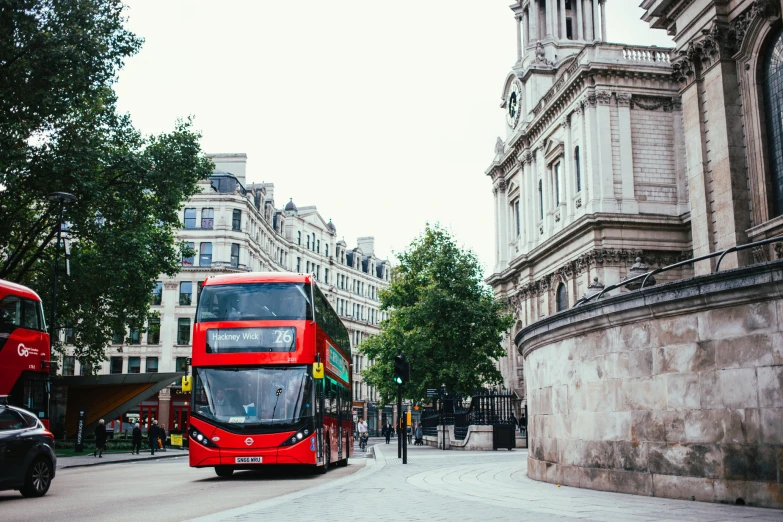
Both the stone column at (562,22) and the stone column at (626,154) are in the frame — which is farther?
the stone column at (562,22)

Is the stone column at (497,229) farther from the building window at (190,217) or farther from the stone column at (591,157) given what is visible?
the building window at (190,217)

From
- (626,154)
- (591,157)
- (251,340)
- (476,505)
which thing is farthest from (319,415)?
(626,154)

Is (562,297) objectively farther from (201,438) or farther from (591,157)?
(201,438)

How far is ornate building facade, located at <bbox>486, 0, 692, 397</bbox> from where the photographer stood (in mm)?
40969

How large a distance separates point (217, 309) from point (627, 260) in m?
28.3

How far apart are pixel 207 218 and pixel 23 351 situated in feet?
173

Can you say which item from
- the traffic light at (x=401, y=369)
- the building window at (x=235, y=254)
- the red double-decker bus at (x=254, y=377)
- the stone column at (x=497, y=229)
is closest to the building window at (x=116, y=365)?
the building window at (x=235, y=254)

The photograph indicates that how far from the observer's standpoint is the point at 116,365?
68.0 meters

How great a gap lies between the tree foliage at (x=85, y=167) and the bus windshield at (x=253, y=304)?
11436mm

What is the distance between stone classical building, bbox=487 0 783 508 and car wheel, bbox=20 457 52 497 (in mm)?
8072

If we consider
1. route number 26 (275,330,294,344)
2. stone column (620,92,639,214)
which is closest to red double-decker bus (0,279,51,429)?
route number 26 (275,330,294,344)

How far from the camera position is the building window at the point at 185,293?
225 feet

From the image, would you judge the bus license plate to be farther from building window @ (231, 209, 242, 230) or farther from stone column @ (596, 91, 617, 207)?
building window @ (231, 209, 242, 230)

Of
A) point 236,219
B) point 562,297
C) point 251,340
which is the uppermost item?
point 236,219
